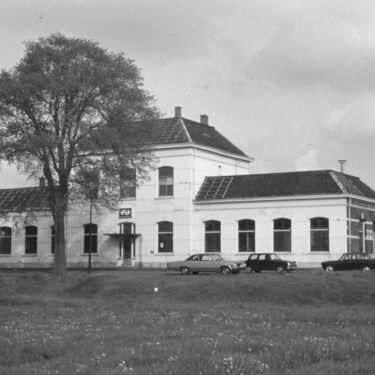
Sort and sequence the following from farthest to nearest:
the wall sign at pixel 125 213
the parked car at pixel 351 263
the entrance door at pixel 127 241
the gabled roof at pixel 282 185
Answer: the wall sign at pixel 125 213, the entrance door at pixel 127 241, the gabled roof at pixel 282 185, the parked car at pixel 351 263

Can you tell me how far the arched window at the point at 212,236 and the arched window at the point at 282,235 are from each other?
5.13 meters

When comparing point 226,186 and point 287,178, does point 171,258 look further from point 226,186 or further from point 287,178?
point 287,178

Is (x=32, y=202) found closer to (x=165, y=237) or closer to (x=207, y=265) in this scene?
(x=165, y=237)

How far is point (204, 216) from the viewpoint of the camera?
5856cm

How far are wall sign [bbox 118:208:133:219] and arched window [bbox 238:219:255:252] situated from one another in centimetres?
1017

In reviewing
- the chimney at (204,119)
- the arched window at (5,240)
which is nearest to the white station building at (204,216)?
the arched window at (5,240)

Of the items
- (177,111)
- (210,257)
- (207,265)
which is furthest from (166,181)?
(207,265)

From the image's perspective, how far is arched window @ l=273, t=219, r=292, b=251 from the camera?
5459cm

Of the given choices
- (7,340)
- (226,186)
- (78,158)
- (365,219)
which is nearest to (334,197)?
(365,219)

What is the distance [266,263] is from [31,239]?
26.6m

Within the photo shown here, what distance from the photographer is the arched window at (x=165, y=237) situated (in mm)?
59406

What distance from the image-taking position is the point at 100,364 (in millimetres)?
10812

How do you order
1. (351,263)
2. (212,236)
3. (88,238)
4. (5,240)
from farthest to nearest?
(5,240) → (88,238) → (212,236) → (351,263)

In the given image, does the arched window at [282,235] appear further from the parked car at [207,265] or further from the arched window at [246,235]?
the parked car at [207,265]
